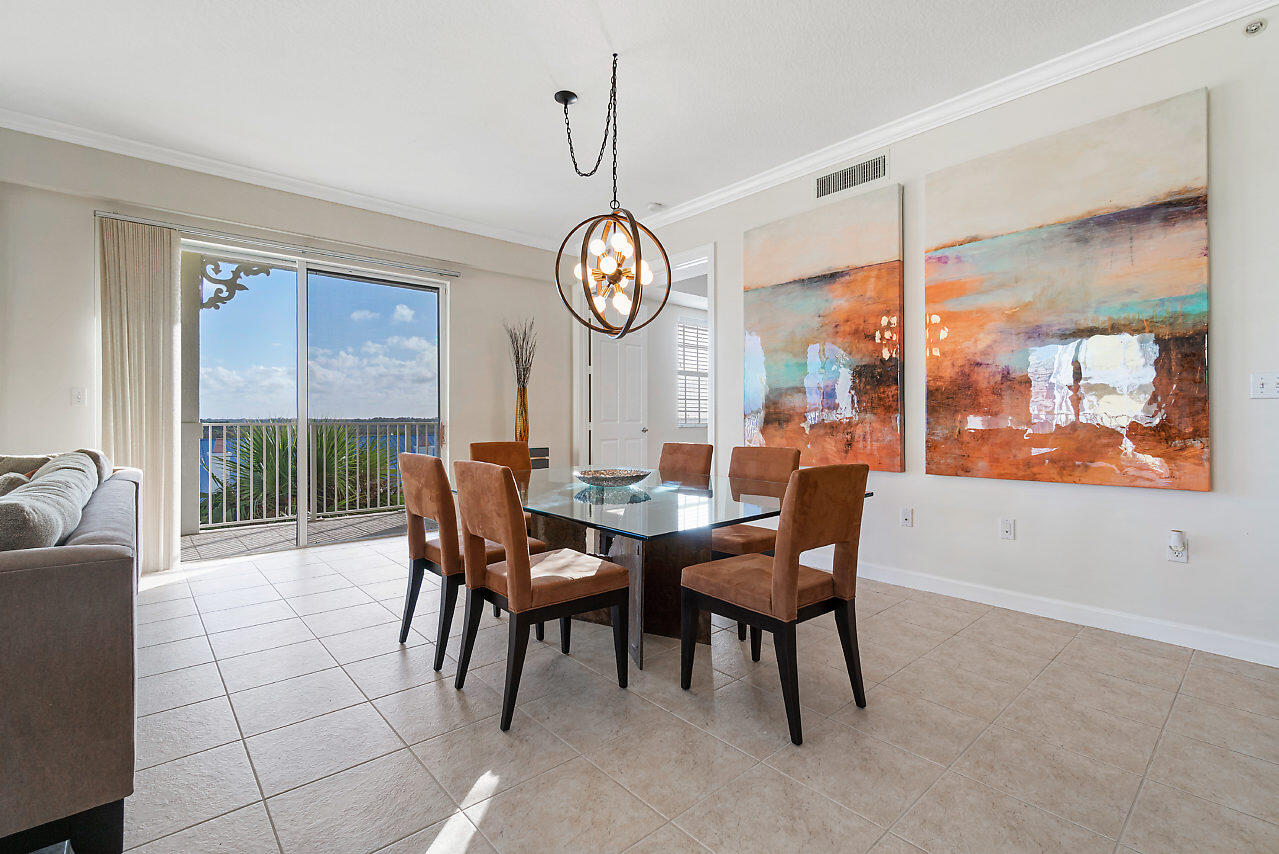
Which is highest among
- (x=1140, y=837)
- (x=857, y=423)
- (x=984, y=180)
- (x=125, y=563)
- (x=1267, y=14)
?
(x=1267, y=14)

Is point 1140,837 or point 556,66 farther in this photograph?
point 556,66

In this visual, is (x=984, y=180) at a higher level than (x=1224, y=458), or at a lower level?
higher

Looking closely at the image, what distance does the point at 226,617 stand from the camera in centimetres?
297

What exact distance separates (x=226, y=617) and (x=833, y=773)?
2.97 m

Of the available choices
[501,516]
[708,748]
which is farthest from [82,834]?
[708,748]

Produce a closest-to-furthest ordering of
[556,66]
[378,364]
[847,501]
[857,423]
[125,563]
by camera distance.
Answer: [125,563] → [847,501] → [556,66] → [857,423] → [378,364]

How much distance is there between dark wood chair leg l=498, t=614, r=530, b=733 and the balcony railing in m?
Result: 3.65

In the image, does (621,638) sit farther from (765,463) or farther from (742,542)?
(765,463)

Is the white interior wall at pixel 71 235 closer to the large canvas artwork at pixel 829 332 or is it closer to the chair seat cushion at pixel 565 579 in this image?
the large canvas artwork at pixel 829 332

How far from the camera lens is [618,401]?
20.4ft

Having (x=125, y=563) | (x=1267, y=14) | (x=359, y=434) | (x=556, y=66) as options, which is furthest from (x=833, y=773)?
(x=359, y=434)

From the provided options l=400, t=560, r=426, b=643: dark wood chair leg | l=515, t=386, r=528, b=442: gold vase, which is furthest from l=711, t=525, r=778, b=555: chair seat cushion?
l=515, t=386, r=528, b=442: gold vase

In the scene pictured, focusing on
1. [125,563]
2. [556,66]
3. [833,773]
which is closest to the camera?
[125,563]

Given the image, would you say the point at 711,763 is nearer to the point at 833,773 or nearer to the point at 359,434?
the point at 833,773
